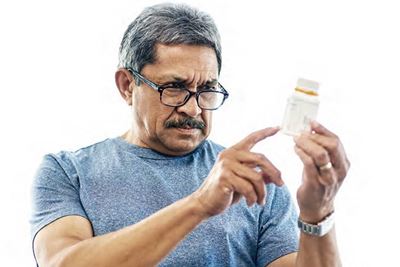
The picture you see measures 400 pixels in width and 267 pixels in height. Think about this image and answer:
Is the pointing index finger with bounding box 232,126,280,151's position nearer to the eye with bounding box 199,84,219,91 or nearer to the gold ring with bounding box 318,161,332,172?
the gold ring with bounding box 318,161,332,172

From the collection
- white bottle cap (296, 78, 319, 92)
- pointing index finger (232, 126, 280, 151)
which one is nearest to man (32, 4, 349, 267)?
pointing index finger (232, 126, 280, 151)

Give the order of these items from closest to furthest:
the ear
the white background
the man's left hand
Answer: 1. the man's left hand
2. the ear
3. the white background

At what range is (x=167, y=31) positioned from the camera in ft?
6.43

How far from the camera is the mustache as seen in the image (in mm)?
1916

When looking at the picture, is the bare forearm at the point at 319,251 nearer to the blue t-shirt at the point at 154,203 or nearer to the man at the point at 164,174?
the man at the point at 164,174

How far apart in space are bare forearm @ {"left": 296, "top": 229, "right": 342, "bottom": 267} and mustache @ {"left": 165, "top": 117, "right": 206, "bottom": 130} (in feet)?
1.46

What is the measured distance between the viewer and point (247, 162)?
150 cm

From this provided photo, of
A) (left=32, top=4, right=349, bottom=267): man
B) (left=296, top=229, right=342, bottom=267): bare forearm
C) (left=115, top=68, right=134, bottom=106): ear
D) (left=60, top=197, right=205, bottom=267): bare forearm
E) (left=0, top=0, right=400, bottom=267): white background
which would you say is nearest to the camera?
(left=60, top=197, right=205, bottom=267): bare forearm

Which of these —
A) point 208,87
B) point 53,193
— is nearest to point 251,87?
point 208,87

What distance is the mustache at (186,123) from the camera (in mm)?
1916

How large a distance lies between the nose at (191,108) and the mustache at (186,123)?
0.7 inches

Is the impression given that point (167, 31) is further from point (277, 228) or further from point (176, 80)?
point (277, 228)

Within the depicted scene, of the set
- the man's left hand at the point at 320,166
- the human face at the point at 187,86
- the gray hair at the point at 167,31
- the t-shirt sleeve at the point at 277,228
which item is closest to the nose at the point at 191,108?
the human face at the point at 187,86

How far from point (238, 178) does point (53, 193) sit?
2.20ft
